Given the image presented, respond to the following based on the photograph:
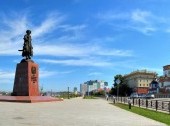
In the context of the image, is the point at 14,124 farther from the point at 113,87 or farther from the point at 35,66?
the point at 113,87

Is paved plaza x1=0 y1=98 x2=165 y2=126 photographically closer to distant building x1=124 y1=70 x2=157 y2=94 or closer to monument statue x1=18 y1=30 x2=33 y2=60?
monument statue x1=18 y1=30 x2=33 y2=60

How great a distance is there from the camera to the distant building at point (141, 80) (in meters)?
144

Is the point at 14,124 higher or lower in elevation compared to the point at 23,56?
lower

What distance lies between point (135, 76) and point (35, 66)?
109773 millimetres

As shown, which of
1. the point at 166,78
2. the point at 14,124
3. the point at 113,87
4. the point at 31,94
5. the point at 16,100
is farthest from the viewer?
the point at 113,87

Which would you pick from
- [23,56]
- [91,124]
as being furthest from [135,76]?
[91,124]

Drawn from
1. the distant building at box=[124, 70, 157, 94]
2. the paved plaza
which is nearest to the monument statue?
the paved plaza

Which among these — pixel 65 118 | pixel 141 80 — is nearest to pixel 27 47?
pixel 65 118

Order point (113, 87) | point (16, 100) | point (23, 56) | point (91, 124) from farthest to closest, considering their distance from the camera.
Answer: point (113, 87) < point (23, 56) < point (16, 100) < point (91, 124)

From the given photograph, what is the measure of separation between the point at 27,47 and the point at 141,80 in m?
109

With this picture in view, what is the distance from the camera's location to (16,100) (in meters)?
35.7

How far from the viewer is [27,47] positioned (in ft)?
136

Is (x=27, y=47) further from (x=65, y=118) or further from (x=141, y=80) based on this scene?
(x=141, y=80)

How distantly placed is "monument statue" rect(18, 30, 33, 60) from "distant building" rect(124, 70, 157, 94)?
340ft
